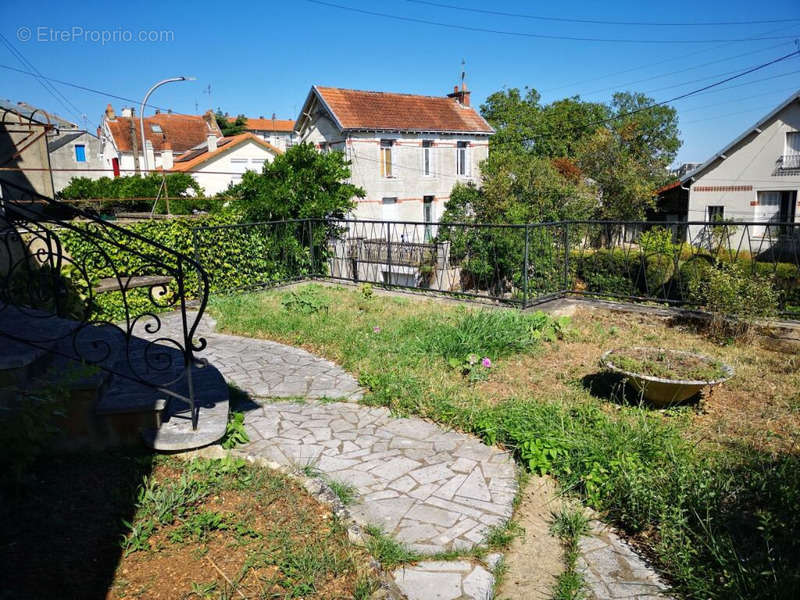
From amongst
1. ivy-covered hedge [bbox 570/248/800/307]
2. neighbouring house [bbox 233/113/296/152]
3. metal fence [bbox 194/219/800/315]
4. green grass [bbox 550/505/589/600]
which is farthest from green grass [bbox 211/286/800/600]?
neighbouring house [bbox 233/113/296/152]

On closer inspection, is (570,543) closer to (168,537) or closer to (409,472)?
(409,472)

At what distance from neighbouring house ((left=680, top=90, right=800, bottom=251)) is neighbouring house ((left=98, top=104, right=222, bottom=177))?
116 feet

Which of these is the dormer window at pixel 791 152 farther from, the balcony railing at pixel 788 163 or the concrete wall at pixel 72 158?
the concrete wall at pixel 72 158

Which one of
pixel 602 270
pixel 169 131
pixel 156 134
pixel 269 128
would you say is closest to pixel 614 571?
pixel 602 270

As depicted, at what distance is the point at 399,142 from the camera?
27328mm

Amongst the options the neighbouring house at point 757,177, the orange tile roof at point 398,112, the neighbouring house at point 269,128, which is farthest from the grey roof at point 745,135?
the neighbouring house at point 269,128

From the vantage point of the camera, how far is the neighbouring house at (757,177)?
22312 mm

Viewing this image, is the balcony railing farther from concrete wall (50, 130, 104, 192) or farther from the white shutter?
concrete wall (50, 130, 104, 192)

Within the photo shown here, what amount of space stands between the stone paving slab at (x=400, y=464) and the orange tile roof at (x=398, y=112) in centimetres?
2260

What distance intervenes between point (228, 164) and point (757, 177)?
103ft

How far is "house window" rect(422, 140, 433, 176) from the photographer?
2834cm

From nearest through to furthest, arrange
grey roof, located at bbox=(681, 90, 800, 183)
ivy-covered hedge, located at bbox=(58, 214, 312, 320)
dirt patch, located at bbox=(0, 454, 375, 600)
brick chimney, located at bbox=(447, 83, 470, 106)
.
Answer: dirt patch, located at bbox=(0, 454, 375, 600)
ivy-covered hedge, located at bbox=(58, 214, 312, 320)
grey roof, located at bbox=(681, 90, 800, 183)
brick chimney, located at bbox=(447, 83, 470, 106)

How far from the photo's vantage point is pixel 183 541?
2.79m

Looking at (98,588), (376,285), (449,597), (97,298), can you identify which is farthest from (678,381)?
(97,298)
